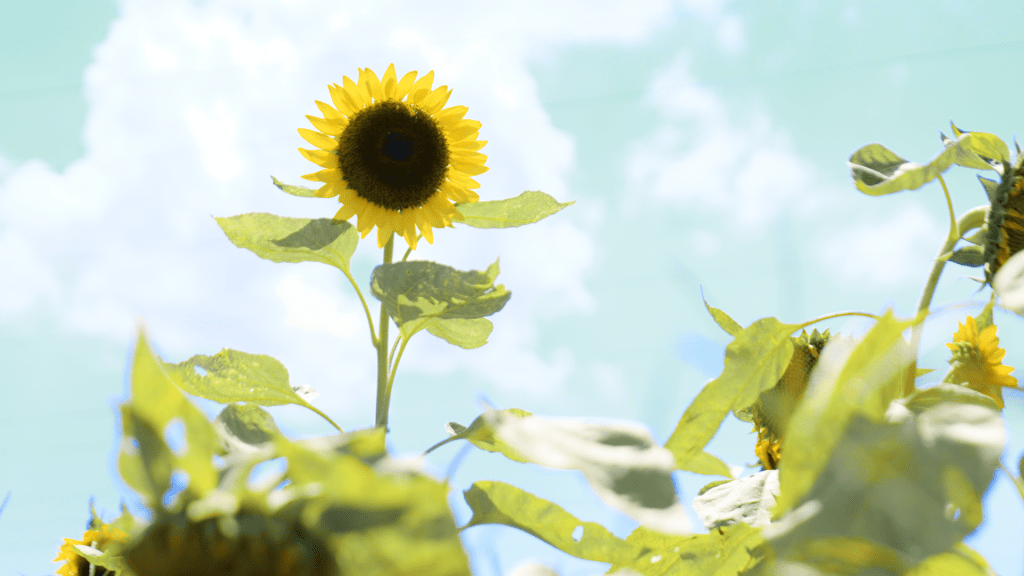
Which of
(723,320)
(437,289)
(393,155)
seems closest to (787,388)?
(723,320)

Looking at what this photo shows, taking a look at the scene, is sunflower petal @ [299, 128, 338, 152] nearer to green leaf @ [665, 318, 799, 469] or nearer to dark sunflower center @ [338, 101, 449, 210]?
dark sunflower center @ [338, 101, 449, 210]

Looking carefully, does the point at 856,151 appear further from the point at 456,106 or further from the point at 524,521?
the point at 456,106

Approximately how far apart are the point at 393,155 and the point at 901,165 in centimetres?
47

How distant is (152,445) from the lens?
0.12 meters

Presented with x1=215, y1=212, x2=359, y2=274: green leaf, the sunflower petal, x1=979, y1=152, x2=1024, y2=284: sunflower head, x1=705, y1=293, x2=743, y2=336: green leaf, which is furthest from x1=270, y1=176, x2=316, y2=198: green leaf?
x1=979, y1=152, x2=1024, y2=284: sunflower head

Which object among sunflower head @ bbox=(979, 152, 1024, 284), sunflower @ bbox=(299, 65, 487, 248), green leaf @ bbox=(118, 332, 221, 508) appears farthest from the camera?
sunflower @ bbox=(299, 65, 487, 248)

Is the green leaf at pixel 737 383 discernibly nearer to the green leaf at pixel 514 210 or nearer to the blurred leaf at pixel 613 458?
the blurred leaf at pixel 613 458

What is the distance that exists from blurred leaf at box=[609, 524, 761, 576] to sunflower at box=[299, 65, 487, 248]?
432 mm

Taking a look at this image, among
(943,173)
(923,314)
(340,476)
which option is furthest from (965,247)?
(340,476)

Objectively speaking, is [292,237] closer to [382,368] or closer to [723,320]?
[382,368]

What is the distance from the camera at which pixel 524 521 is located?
18cm

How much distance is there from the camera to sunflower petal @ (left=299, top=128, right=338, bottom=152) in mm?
626

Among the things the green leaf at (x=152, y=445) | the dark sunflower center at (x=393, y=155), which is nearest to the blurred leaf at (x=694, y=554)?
the green leaf at (x=152, y=445)

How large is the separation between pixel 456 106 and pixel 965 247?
471 mm
